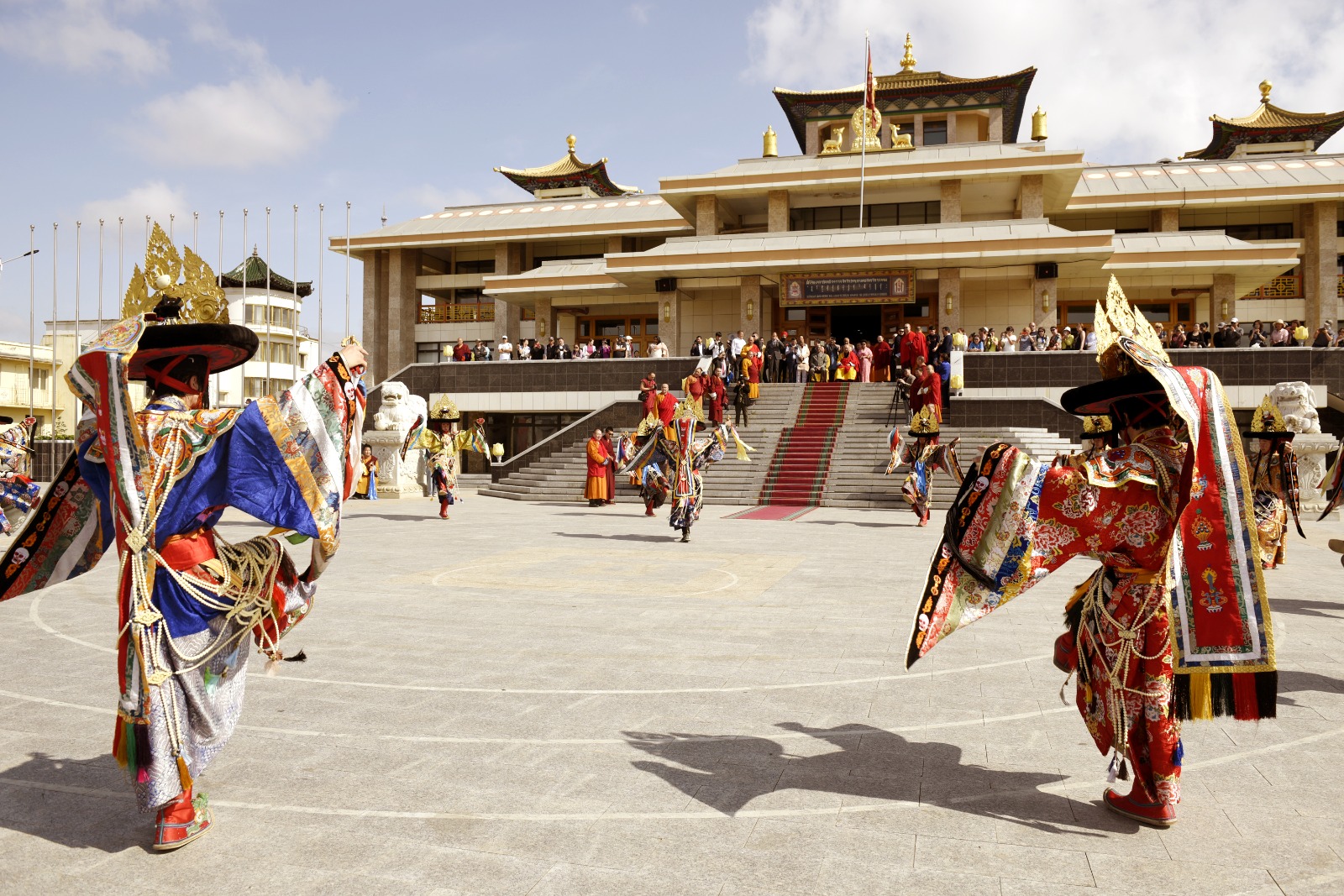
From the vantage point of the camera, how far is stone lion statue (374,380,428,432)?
2131 centimetres

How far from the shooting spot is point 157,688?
339 cm

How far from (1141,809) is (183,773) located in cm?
347

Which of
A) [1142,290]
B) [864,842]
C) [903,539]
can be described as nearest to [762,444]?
[903,539]

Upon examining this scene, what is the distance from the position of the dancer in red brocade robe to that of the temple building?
81.8 feet

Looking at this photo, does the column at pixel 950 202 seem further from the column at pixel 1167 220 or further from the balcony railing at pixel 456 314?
the balcony railing at pixel 456 314

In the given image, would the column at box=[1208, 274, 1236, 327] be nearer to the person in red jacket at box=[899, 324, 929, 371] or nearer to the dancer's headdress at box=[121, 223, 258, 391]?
the person in red jacket at box=[899, 324, 929, 371]

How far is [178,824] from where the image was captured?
3.39m

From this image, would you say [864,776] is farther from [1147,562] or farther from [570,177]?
[570,177]

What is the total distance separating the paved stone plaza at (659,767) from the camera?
3213mm

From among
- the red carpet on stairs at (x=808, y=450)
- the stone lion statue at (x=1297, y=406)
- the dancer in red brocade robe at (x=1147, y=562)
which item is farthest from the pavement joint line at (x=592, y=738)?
the stone lion statue at (x=1297, y=406)

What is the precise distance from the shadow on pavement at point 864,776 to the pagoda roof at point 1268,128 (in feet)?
129

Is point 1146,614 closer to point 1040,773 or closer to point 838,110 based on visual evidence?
point 1040,773

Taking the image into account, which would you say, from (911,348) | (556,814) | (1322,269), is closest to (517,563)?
(556,814)

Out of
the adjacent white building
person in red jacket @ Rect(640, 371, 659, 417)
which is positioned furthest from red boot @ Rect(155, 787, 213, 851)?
the adjacent white building
